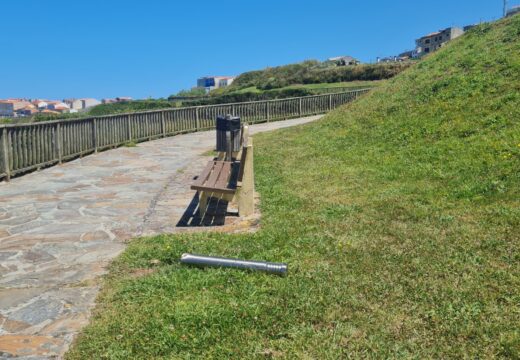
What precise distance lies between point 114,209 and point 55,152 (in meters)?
A: 5.95

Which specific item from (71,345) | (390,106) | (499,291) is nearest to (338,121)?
(390,106)

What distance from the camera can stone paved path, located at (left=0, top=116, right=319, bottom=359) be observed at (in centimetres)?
374

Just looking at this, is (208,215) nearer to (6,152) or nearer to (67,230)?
(67,230)

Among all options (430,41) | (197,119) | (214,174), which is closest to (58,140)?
→ (214,174)

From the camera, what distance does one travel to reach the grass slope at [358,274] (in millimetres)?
3295

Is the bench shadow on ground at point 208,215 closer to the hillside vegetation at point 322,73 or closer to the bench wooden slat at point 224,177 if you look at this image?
the bench wooden slat at point 224,177

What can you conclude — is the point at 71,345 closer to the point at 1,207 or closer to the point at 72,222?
the point at 72,222

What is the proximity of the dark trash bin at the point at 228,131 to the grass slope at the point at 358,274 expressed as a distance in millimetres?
836

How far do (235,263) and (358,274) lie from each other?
3.65 feet

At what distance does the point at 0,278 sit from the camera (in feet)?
15.5

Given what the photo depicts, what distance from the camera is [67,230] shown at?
6.43 m

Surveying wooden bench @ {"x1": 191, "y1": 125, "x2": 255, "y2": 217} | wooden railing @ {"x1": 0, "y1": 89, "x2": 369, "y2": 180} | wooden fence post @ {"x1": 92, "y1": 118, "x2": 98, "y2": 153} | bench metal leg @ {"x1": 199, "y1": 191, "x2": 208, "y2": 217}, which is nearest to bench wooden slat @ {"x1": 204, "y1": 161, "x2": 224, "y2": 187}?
wooden bench @ {"x1": 191, "y1": 125, "x2": 255, "y2": 217}

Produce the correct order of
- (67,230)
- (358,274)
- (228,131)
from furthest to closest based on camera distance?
1. (228,131)
2. (67,230)
3. (358,274)

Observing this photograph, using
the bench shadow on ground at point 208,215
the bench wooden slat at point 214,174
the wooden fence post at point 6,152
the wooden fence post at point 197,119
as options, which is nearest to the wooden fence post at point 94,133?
the wooden fence post at point 6,152
